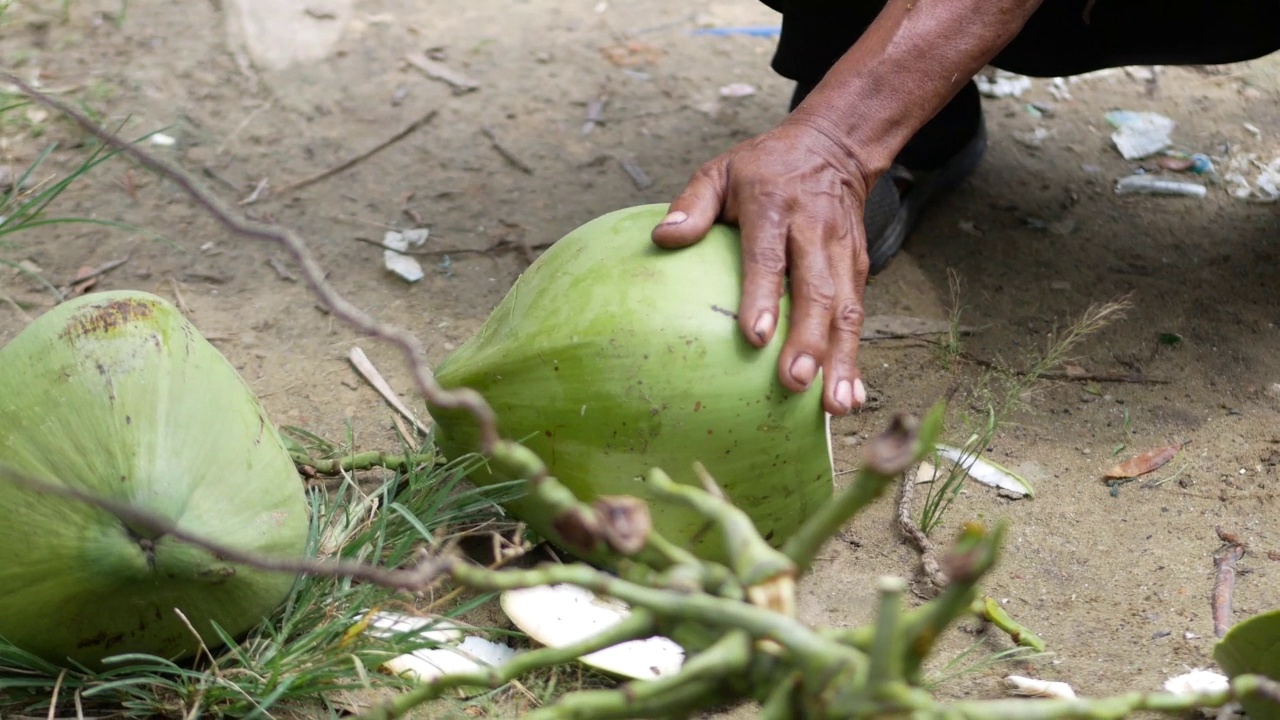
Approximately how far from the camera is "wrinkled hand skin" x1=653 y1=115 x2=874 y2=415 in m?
1.68

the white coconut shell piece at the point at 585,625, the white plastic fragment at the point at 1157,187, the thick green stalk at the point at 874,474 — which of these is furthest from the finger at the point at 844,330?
the white plastic fragment at the point at 1157,187

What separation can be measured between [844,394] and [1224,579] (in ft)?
2.29

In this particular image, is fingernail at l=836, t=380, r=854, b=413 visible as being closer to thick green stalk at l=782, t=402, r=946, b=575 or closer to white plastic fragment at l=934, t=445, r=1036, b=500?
white plastic fragment at l=934, t=445, r=1036, b=500

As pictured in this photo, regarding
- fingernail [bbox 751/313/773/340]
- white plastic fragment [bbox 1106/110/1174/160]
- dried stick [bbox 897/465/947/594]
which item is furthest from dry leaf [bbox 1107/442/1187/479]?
white plastic fragment [bbox 1106/110/1174/160]

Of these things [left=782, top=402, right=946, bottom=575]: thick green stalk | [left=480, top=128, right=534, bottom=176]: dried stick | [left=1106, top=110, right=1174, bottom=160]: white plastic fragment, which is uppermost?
[left=782, top=402, right=946, bottom=575]: thick green stalk

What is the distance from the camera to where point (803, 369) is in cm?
165

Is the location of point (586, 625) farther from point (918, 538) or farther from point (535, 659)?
point (535, 659)

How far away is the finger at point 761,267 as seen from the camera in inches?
64.8

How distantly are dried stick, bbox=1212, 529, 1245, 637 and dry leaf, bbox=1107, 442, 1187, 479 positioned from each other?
8.6 inches

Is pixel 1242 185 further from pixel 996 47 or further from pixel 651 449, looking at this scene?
pixel 651 449

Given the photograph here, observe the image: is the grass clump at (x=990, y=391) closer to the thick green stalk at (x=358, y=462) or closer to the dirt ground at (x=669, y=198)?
the dirt ground at (x=669, y=198)

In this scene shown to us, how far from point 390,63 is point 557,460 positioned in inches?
92.1

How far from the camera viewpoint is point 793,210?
1812mm

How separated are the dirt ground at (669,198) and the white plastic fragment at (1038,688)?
37mm
